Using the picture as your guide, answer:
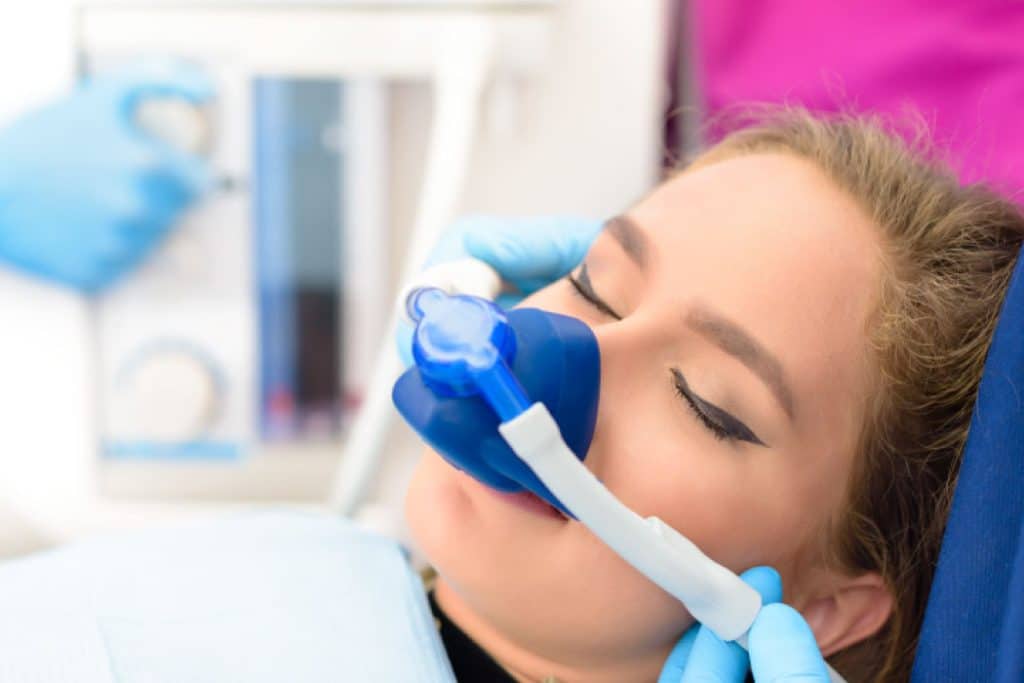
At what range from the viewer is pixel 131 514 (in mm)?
1189

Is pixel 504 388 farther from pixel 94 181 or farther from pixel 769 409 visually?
pixel 94 181

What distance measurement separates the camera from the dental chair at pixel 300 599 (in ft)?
2.21

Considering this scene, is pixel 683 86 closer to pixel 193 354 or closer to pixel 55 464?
pixel 193 354

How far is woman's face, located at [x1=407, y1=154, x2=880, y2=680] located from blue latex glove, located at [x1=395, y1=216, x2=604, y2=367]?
17 cm

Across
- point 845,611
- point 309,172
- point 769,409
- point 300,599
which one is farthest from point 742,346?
point 309,172

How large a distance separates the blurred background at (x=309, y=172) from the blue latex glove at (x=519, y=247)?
0.05 m

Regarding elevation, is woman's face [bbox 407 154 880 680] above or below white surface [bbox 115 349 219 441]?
above

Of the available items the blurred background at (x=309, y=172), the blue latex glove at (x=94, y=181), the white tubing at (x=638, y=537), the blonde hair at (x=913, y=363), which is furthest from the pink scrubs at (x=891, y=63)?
the blue latex glove at (x=94, y=181)

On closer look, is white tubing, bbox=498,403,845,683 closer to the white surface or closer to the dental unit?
the dental unit

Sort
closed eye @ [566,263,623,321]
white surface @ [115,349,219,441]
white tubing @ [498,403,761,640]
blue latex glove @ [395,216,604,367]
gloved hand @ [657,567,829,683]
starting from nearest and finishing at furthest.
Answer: white tubing @ [498,403,761,640] < gloved hand @ [657,567,829,683] < closed eye @ [566,263,623,321] < blue latex glove @ [395,216,604,367] < white surface @ [115,349,219,441]

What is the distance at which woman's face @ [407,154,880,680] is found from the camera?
0.74 metres

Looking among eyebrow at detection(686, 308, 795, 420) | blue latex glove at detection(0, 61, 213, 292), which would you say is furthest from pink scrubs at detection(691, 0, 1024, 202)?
blue latex glove at detection(0, 61, 213, 292)

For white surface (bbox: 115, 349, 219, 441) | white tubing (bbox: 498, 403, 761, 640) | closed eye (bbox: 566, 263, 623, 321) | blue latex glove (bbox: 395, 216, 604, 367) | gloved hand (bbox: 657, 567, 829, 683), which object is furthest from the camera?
white surface (bbox: 115, 349, 219, 441)

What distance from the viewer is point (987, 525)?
68 cm
